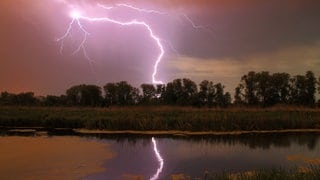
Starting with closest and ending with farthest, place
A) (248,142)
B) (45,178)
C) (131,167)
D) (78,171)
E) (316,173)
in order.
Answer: (316,173), (45,178), (78,171), (131,167), (248,142)

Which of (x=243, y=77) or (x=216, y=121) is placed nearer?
(x=216, y=121)

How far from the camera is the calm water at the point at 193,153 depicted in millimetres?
17109

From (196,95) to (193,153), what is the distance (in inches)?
1695

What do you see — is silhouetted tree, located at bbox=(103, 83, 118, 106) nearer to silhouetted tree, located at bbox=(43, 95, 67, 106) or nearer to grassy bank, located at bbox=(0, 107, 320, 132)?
silhouetted tree, located at bbox=(43, 95, 67, 106)

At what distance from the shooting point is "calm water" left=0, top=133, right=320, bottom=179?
17.1 metres

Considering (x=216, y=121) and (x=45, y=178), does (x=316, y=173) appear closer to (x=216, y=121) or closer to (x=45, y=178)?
(x=45, y=178)

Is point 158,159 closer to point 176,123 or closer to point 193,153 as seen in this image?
point 193,153

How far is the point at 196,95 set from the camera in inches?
2542

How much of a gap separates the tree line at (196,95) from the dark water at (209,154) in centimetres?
3250

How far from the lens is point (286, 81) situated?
6303 centimetres

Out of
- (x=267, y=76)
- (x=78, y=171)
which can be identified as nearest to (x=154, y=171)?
(x=78, y=171)

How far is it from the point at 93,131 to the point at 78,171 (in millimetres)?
15434

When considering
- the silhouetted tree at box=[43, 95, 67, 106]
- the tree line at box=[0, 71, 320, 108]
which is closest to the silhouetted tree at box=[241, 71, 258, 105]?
the tree line at box=[0, 71, 320, 108]

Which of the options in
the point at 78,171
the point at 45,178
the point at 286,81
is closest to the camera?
the point at 45,178
